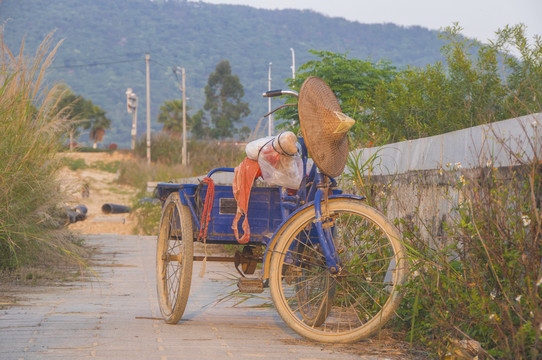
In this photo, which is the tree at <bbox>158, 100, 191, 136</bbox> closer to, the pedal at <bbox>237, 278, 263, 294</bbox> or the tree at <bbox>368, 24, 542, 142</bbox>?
the tree at <bbox>368, 24, 542, 142</bbox>

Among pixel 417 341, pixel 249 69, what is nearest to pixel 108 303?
pixel 417 341

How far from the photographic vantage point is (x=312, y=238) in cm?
455

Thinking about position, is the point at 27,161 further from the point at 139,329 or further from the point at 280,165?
the point at 280,165

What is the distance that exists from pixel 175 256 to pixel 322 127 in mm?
1588

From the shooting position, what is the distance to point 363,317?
4.68m

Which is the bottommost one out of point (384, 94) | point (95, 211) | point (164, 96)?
point (95, 211)

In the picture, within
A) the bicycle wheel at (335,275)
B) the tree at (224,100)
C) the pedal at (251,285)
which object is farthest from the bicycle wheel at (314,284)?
the tree at (224,100)

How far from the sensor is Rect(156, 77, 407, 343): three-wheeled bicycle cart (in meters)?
4.16

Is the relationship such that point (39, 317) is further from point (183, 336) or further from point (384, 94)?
point (384, 94)

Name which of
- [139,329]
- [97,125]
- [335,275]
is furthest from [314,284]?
[97,125]

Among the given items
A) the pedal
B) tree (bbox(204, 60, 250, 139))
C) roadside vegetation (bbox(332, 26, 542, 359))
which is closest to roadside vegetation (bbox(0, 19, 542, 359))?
roadside vegetation (bbox(332, 26, 542, 359))

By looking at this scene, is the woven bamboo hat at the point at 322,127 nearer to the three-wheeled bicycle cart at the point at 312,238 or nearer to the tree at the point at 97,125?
the three-wheeled bicycle cart at the point at 312,238

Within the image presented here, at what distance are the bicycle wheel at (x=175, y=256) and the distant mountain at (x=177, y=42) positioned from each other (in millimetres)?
108228

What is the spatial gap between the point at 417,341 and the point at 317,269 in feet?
2.53
